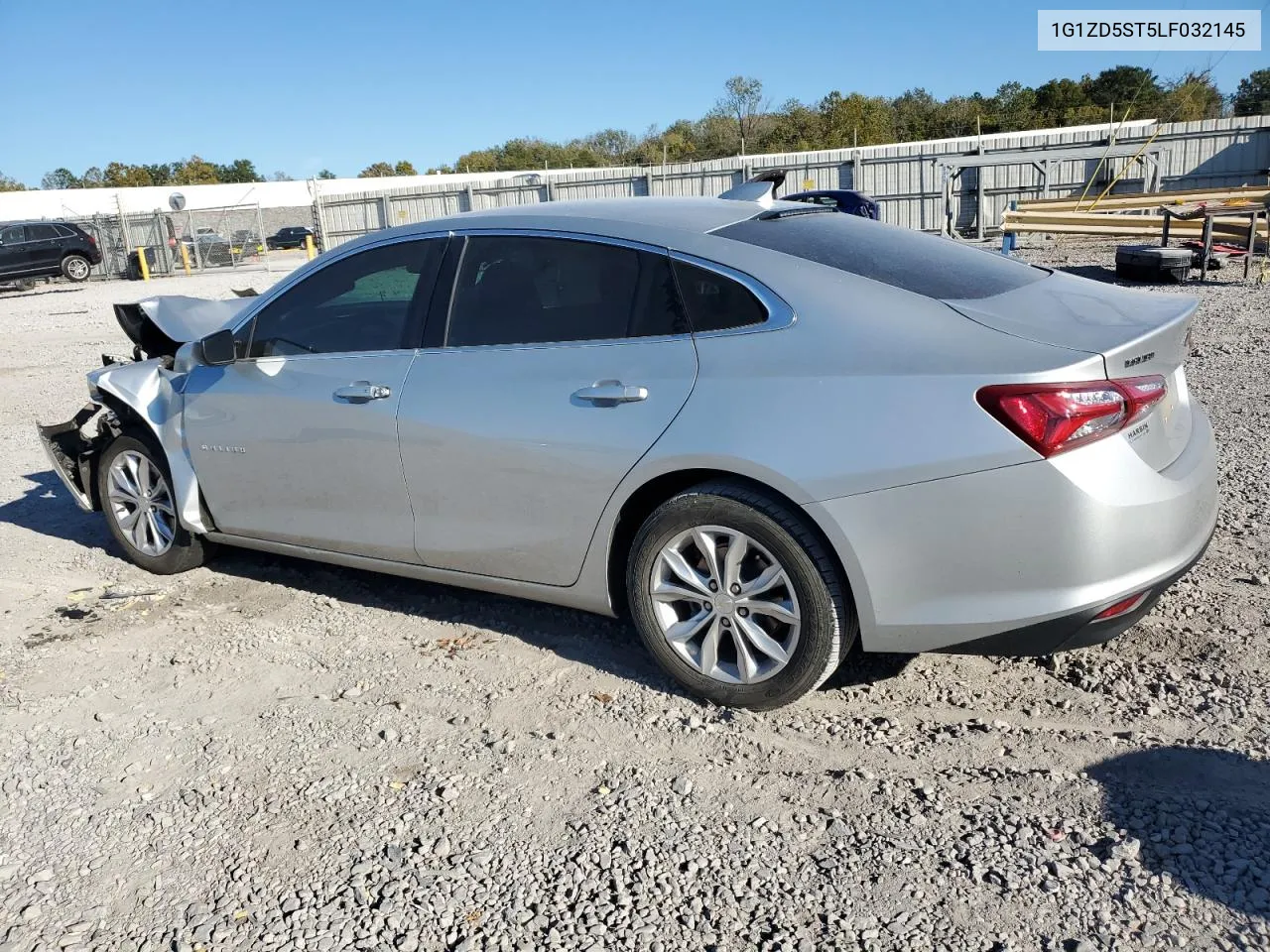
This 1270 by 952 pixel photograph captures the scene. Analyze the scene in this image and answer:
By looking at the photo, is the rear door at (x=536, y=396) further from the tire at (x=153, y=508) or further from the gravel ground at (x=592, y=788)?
the tire at (x=153, y=508)

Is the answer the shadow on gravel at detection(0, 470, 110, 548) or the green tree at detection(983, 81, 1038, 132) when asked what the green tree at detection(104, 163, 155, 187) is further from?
the shadow on gravel at detection(0, 470, 110, 548)

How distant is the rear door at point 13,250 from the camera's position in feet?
97.0

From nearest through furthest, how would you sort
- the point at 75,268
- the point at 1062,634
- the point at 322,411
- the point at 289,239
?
the point at 1062,634
the point at 322,411
the point at 75,268
the point at 289,239

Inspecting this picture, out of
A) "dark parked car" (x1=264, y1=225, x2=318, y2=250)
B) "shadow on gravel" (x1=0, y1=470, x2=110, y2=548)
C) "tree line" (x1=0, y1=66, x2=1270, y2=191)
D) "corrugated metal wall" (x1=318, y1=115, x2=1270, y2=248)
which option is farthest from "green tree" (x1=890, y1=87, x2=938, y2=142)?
"shadow on gravel" (x1=0, y1=470, x2=110, y2=548)

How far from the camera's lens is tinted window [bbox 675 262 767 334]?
135 inches

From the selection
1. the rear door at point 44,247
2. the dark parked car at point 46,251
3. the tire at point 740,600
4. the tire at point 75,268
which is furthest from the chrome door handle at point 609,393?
the tire at point 75,268

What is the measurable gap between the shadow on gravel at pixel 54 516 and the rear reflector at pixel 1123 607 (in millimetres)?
5197

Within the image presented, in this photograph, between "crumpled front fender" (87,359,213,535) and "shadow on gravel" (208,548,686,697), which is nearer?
"shadow on gravel" (208,548,686,697)

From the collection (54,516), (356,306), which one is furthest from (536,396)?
(54,516)

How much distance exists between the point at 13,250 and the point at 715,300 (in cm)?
3259

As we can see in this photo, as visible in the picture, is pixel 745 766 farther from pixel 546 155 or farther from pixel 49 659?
pixel 546 155

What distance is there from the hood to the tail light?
12.9 feet

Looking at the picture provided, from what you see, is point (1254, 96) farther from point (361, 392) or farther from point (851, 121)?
point (361, 392)

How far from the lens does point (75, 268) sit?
31875mm
